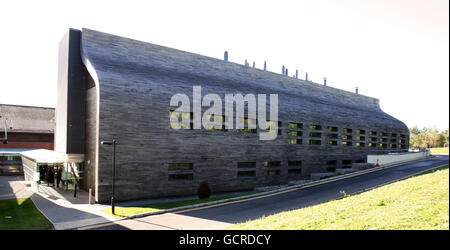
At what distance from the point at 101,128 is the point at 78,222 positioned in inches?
290

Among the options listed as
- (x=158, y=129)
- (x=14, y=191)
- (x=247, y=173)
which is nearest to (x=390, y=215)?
(x=158, y=129)

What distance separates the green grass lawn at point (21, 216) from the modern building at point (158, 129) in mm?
4268

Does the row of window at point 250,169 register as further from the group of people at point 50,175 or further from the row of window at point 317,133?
the group of people at point 50,175

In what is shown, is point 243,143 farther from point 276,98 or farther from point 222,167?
point 276,98

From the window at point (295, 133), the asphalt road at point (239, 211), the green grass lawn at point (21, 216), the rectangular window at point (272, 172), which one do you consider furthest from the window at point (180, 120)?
the window at point (295, 133)

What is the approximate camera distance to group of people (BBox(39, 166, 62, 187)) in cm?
2803

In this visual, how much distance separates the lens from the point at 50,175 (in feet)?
97.5

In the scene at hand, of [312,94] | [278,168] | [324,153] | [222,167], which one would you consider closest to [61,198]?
[222,167]

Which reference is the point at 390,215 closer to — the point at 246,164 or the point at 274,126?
the point at 246,164

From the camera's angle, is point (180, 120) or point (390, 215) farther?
point (180, 120)

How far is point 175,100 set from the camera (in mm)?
24531

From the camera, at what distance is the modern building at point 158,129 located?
71.5 ft

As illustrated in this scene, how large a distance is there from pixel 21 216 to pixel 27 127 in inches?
1187

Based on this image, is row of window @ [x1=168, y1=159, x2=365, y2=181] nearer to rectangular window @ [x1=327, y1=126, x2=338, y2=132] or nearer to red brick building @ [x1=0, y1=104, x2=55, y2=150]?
rectangular window @ [x1=327, y1=126, x2=338, y2=132]
